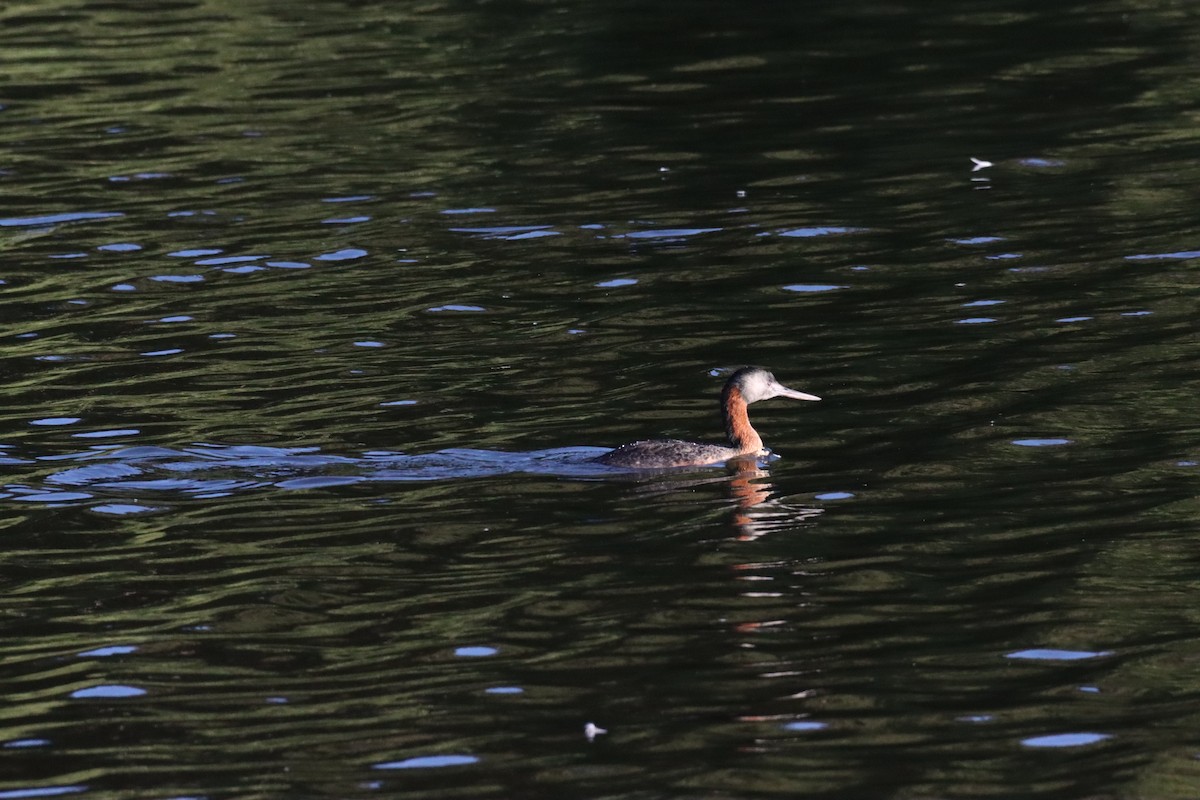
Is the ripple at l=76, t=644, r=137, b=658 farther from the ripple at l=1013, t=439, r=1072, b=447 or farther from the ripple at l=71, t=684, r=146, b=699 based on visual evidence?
the ripple at l=1013, t=439, r=1072, b=447

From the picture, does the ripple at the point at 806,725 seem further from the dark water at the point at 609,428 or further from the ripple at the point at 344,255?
the ripple at the point at 344,255

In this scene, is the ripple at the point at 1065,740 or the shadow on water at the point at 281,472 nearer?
the ripple at the point at 1065,740

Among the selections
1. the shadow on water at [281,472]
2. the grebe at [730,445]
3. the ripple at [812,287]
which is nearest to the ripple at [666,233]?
the ripple at [812,287]

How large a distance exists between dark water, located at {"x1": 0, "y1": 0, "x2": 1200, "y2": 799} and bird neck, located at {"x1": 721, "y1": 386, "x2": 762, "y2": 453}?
13.0 inches

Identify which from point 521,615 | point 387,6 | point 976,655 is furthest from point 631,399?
point 387,6

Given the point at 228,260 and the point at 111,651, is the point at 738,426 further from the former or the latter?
the point at 228,260

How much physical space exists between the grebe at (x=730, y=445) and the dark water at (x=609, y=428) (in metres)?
0.18

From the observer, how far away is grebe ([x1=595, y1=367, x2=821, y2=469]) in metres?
14.2

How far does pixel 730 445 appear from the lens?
48.8 ft

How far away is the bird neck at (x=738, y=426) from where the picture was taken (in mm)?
14805

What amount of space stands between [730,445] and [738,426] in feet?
0.52

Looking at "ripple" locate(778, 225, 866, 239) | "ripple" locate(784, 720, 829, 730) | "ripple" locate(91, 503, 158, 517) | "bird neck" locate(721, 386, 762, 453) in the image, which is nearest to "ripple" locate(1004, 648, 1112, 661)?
"ripple" locate(784, 720, 829, 730)

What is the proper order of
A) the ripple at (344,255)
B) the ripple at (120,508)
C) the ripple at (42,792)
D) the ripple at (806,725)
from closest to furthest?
the ripple at (42,792)
the ripple at (806,725)
the ripple at (120,508)
the ripple at (344,255)

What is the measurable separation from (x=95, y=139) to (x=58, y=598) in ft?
56.5
